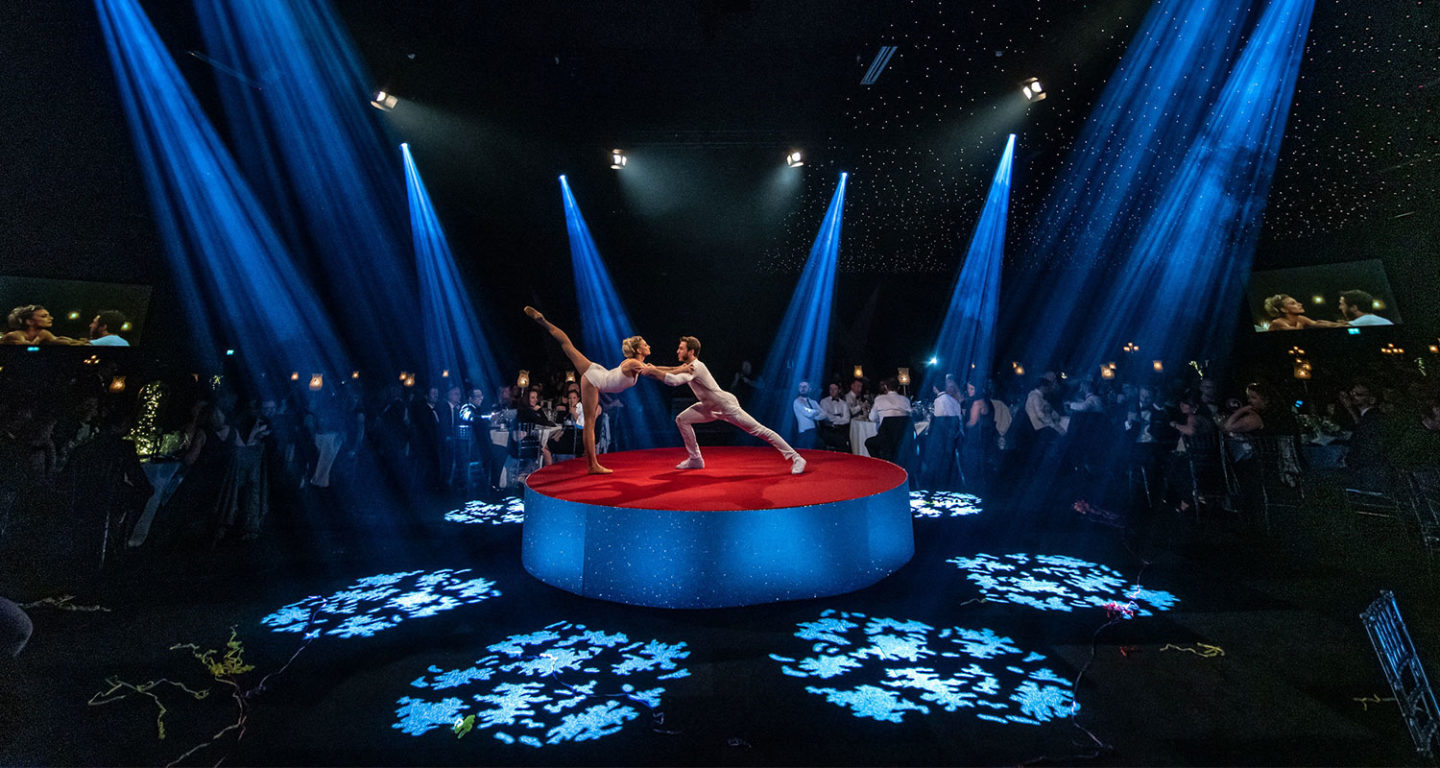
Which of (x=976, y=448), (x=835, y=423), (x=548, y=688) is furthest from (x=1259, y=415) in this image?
(x=548, y=688)

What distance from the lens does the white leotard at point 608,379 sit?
4.58 meters

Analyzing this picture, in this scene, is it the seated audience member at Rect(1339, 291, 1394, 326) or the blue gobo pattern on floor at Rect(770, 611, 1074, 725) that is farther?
the seated audience member at Rect(1339, 291, 1394, 326)

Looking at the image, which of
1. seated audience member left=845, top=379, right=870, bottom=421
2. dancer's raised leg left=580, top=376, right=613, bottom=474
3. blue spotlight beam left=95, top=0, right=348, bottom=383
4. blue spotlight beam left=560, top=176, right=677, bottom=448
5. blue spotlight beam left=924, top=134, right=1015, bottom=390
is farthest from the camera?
blue spotlight beam left=560, top=176, right=677, bottom=448

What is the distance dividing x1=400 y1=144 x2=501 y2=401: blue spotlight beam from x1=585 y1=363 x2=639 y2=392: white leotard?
23.4 ft

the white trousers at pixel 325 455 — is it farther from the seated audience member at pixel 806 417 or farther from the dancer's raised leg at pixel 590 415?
the seated audience member at pixel 806 417

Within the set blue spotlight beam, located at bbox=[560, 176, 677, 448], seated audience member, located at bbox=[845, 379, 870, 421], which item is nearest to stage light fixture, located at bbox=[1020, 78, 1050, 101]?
seated audience member, located at bbox=[845, 379, 870, 421]

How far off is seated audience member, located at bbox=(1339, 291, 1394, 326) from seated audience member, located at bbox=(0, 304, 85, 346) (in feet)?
62.0

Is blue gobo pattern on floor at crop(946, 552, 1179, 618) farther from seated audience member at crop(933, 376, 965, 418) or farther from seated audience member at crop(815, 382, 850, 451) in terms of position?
seated audience member at crop(815, 382, 850, 451)

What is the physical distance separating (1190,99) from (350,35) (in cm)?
929

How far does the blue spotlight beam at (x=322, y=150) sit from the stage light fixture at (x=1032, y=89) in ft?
22.9

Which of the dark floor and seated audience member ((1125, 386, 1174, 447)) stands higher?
seated audience member ((1125, 386, 1174, 447))

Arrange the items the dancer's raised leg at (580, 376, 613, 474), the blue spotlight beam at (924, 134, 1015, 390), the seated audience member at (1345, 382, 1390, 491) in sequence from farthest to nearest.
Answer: the blue spotlight beam at (924, 134, 1015, 390) < the seated audience member at (1345, 382, 1390, 491) < the dancer's raised leg at (580, 376, 613, 474)

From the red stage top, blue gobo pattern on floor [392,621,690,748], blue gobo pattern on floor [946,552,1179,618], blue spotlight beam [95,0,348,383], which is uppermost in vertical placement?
blue spotlight beam [95,0,348,383]

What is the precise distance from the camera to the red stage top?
3.70 meters
